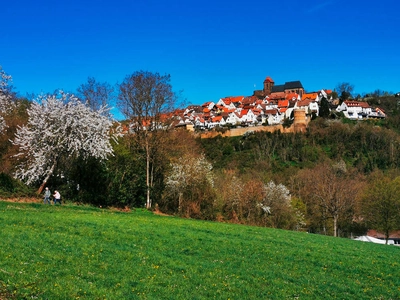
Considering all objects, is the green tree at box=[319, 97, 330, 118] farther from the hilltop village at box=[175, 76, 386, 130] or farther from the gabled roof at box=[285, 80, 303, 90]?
the gabled roof at box=[285, 80, 303, 90]

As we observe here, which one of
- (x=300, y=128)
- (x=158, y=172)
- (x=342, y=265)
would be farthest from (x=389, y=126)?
(x=342, y=265)

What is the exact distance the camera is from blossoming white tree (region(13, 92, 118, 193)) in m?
31.3

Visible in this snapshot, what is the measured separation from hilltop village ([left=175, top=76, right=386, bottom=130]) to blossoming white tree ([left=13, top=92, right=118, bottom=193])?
310 feet

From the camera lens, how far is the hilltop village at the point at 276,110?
142750mm

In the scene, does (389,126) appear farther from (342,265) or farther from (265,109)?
(342,265)

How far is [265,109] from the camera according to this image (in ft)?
517

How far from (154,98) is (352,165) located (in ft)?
255

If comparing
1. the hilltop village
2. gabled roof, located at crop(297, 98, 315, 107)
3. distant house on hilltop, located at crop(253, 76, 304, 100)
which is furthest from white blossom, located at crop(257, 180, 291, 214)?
distant house on hilltop, located at crop(253, 76, 304, 100)

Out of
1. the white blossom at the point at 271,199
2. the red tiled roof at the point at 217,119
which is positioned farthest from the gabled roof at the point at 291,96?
the white blossom at the point at 271,199

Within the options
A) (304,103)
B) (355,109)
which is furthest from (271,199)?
(355,109)

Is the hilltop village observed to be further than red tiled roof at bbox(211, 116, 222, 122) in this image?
No

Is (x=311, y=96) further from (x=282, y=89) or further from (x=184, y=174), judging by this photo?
(x=184, y=174)

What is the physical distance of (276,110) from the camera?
152 m

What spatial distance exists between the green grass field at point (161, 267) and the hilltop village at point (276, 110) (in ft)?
363
